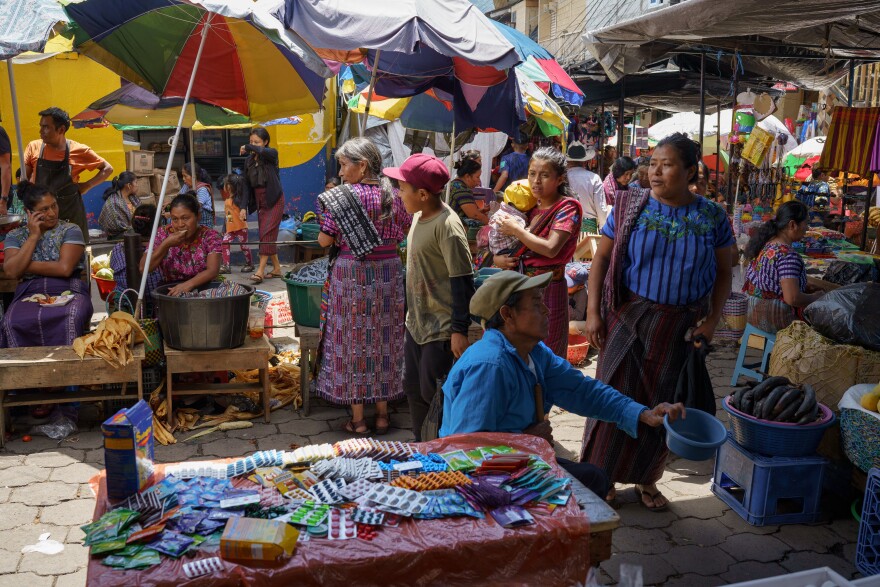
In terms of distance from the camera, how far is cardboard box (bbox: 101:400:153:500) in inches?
91.7

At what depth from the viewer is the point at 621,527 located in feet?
13.0

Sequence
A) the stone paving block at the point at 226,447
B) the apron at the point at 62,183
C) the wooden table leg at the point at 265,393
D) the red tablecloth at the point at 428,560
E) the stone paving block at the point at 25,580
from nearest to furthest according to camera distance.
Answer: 1. the red tablecloth at the point at 428,560
2. the stone paving block at the point at 25,580
3. the stone paving block at the point at 226,447
4. the wooden table leg at the point at 265,393
5. the apron at the point at 62,183

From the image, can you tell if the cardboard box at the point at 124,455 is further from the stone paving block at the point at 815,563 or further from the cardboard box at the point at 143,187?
the cardboard box at the point at 143,187

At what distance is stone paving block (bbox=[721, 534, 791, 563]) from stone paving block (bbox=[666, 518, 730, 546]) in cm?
6

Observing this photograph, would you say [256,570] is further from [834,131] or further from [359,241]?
[834,131]

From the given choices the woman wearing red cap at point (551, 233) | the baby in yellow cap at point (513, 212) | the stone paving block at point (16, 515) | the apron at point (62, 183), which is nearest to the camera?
the stone paving block at point (16, 515)

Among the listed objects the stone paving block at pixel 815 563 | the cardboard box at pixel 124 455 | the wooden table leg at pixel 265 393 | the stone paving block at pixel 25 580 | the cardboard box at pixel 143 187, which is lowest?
the stone paving block at pixel 815 563

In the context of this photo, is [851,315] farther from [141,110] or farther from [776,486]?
[141,110]

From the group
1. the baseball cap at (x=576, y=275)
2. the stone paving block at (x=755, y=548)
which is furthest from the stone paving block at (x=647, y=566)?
the baseball cap at (x=576, y=275)

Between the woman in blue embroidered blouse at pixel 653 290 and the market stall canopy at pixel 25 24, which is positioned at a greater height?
the market stall canopy at pixel 25 24

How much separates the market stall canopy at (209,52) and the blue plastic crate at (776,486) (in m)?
3.48

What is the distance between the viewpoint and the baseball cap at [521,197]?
486cm

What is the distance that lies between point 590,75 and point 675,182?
949 centimetres

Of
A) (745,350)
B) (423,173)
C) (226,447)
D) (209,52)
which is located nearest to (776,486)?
(745,350)
